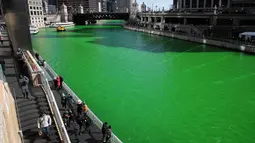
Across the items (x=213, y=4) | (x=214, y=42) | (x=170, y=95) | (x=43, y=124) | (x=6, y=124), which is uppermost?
(x=213, y=4)

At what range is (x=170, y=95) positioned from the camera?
30438mm

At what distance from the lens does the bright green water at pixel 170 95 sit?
841 inches

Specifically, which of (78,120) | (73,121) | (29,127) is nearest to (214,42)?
(73,121)

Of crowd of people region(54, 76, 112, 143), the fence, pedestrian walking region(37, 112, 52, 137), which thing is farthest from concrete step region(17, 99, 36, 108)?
→ pedestrian walking region(37, 112, 52, 137)

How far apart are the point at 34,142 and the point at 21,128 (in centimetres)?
174

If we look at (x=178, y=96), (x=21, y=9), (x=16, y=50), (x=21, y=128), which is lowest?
(x=178, y=96)

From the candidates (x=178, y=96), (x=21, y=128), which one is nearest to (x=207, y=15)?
(x=178, y=96)

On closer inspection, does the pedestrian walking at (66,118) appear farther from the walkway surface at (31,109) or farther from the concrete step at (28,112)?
the concrete step at (28,112)

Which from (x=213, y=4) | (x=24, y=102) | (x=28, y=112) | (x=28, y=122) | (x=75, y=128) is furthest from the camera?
(x=213, y=4)

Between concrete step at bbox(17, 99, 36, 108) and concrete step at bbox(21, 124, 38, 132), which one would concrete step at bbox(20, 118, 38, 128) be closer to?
concrete step at bbox(21, 124, 38, 132)

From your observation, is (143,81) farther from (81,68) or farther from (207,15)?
(207,15)

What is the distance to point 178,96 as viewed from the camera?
98.5 feet

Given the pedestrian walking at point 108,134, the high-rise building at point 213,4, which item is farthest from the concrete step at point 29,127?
the high-rise building at point 213,4

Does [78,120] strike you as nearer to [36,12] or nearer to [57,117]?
[57,117]
